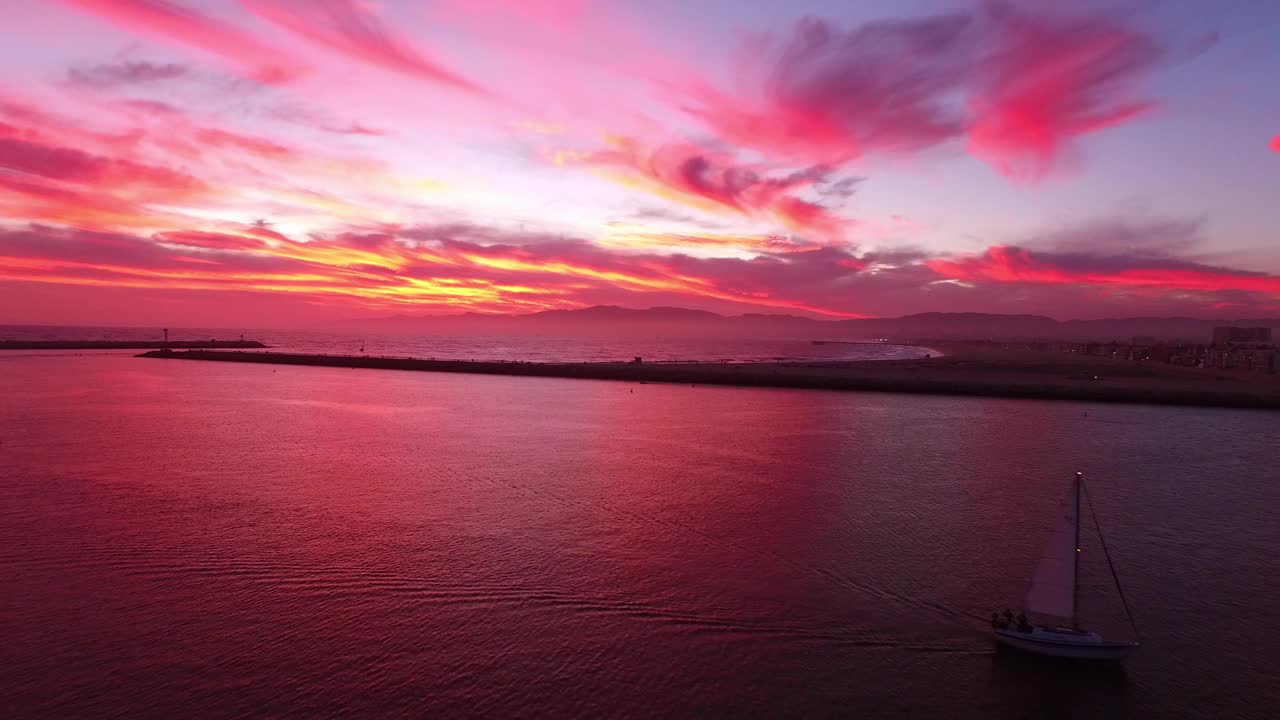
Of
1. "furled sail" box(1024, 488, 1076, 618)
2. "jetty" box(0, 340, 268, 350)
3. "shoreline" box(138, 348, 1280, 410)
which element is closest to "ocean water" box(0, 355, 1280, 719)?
"furled sail" box(1024, 488, 1076, 618)

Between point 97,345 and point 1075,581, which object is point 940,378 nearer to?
point 1075,581

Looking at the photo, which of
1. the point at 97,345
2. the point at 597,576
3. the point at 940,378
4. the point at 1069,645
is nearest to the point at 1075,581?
the point at 1069,645

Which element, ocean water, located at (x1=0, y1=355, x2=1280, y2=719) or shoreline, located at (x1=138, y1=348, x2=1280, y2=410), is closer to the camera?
ocean water, located at (x1=0, y1=355, x2=1280, y2=719)

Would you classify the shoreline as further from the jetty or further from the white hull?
the white hull

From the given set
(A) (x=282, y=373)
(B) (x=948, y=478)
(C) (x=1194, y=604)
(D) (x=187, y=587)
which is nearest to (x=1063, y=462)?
(B) (x=948, y=478)

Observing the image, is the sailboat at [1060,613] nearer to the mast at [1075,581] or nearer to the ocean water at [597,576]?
the mast at [1075,581]

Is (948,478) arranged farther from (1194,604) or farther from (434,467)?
(434,467)
